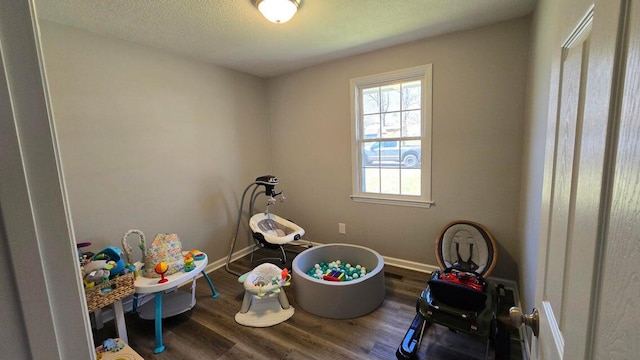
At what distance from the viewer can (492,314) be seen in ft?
5.20

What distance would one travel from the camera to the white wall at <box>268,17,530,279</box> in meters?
2.30

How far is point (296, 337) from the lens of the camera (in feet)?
6.39

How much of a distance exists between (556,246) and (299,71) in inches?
129

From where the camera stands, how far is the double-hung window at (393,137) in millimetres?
2730

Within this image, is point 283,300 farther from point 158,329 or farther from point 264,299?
point 158,329

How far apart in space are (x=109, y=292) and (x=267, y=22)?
2299mm

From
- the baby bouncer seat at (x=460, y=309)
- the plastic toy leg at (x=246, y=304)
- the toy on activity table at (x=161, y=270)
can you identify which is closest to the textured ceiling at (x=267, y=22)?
the toy on activity table at (x=161, y=270)

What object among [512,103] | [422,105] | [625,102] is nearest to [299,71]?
[422,105]

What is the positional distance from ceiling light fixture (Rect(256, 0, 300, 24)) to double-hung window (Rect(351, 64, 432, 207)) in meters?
1.34

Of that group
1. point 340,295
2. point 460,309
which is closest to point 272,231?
point 340,295

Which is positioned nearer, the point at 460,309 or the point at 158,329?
the point at 460,309

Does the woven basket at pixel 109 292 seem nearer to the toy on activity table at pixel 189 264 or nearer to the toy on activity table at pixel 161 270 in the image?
the toy on activity table at pixel 161 270

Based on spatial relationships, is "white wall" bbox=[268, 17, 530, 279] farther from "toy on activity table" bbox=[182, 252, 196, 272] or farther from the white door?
the white door

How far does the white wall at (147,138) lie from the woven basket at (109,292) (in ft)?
2.01
